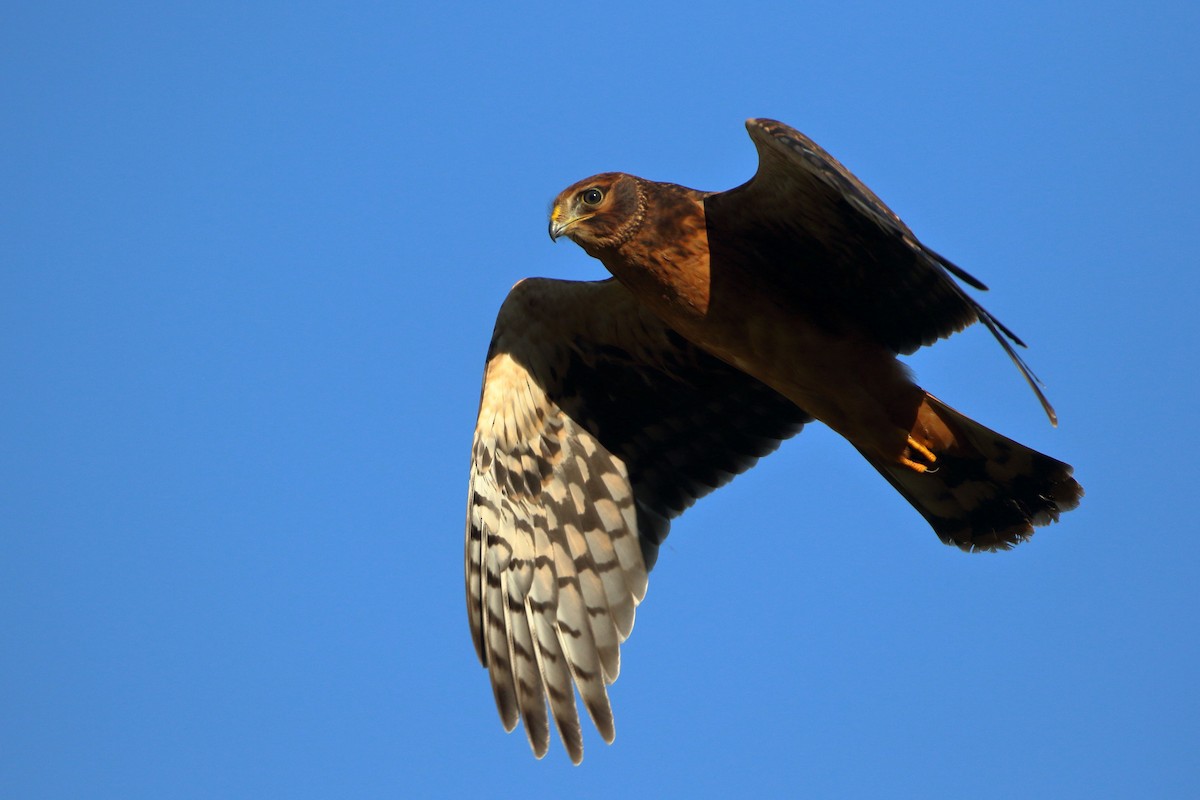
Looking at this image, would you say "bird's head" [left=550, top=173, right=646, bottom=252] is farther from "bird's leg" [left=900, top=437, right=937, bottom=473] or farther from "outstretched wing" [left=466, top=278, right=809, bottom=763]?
"bird's leg" [left=900, top=437, right=937, bottom=473]

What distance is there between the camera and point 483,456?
822cm

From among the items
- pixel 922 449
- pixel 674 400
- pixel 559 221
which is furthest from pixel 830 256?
pixel 674 400

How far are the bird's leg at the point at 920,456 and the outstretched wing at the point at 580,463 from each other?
944 millimetres

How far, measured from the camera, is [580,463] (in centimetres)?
832

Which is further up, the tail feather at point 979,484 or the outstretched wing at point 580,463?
the outstretched wing at point 580,463

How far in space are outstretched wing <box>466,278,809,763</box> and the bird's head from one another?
2.45 ft

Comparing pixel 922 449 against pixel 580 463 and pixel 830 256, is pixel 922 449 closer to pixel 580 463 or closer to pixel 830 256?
pixel 830 256

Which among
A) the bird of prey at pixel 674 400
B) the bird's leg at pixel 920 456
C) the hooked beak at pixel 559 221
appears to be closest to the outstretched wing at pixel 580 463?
the bird of prey at pixel 674 400

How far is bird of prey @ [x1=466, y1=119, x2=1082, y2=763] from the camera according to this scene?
6.94m

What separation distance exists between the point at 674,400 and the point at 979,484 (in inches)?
75.1

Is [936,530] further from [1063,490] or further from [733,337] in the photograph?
[733,337]

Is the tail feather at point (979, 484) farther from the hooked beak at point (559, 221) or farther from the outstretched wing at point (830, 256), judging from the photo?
the hooked beak at point (559, 221)

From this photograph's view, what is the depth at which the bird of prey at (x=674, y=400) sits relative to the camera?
6.94 m

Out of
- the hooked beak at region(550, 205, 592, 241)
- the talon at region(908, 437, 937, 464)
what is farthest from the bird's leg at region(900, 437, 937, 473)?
the hooked beak at region(550, 205, 592, 241)
